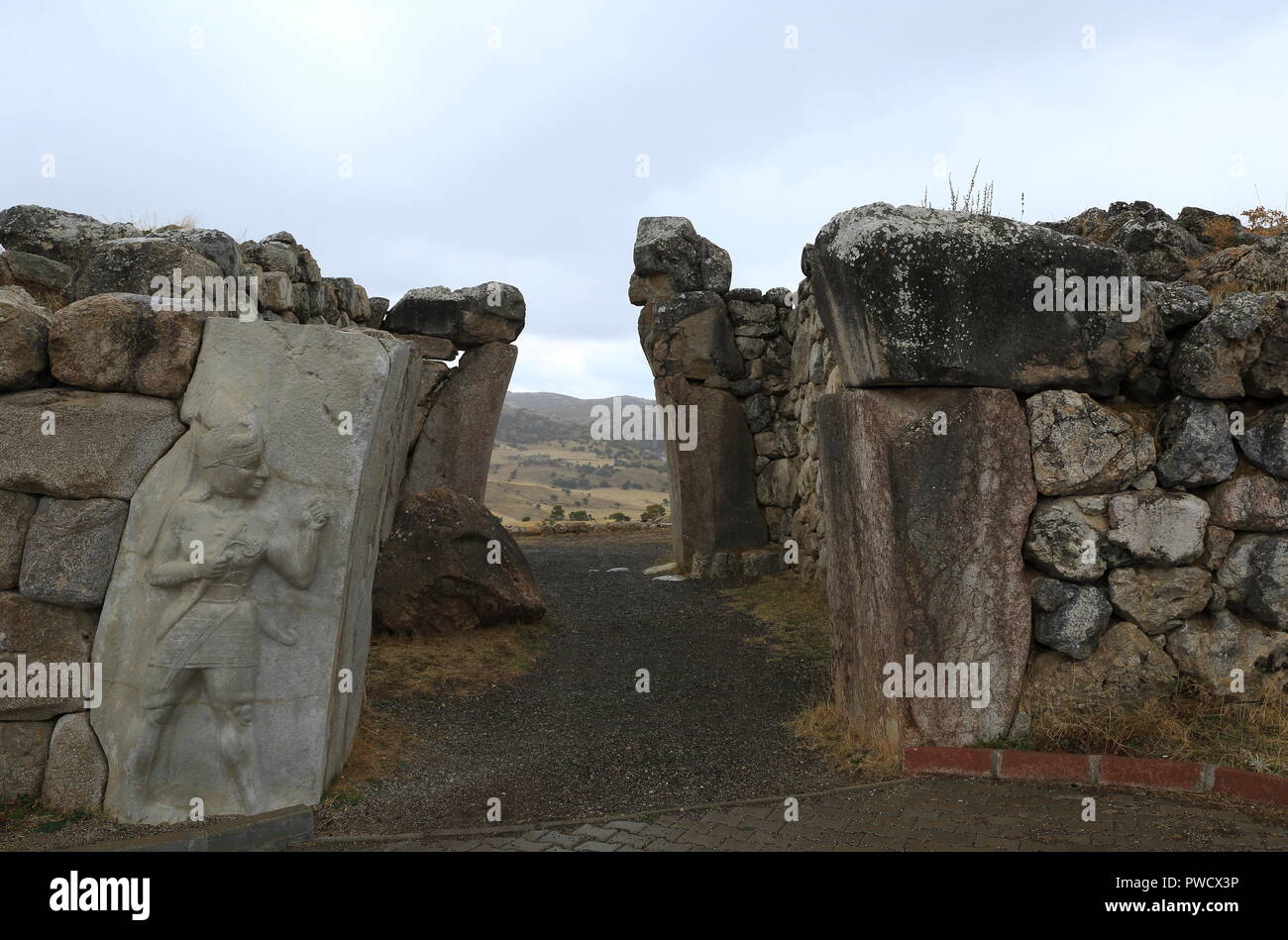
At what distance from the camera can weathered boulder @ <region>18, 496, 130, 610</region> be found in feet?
13.3

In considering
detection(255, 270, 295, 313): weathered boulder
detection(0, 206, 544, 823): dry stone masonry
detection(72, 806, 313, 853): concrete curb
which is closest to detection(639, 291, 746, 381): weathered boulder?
detection(255, 270, 295, 313): weathered boulder

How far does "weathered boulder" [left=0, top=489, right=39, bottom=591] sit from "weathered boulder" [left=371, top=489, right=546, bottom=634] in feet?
11.3

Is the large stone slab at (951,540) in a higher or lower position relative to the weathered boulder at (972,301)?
lower

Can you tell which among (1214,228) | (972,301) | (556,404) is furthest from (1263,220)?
(556,404)

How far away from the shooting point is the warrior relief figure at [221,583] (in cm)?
400

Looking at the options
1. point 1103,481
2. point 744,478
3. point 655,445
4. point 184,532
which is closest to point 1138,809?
point 1103,481

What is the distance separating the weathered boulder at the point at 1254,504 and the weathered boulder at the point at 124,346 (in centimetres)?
494

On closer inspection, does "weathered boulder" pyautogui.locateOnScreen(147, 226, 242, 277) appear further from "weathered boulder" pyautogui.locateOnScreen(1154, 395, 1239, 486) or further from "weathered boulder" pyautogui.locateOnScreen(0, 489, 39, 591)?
"weathered boulder" pyautogui.locateOnScreen(1154, 395, 1239, 486)

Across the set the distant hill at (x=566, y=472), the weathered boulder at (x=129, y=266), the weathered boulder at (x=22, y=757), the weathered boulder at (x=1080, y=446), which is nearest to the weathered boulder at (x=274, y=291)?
the weathered boulder at (x=129, y=266)

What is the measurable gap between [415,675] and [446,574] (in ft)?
3.82

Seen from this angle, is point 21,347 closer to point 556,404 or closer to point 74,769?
point 74,769

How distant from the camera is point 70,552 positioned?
4066 mm

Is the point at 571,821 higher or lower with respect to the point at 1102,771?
lower

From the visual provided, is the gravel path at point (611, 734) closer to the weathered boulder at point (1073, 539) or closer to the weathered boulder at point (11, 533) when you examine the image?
the weathered boulder at point (1073, 539)
